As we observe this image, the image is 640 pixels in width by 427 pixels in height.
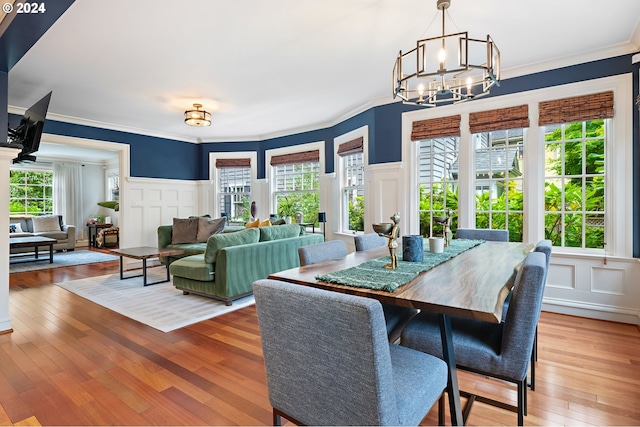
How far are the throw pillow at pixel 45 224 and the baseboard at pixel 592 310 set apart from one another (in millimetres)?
10080

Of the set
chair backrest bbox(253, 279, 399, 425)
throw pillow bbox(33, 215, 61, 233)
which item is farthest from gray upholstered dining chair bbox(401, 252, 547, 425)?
throw pillow bbox(33, 215, 61, 233)

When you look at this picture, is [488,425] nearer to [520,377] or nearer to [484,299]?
[520,377]

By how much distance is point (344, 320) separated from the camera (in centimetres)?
94

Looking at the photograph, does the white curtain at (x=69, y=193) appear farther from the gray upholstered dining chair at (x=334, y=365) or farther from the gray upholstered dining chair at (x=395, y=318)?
the gray upholstered dining chair at (x=334, y=365)

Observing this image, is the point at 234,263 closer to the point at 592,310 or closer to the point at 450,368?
the point at 450,368

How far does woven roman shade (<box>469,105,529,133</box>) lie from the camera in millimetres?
3527

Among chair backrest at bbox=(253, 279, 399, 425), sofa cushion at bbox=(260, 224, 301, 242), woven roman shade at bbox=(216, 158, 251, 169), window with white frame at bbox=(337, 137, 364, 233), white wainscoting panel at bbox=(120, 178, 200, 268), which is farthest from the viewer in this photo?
woven roman shade at bbox=(216, 158, 251, 169)

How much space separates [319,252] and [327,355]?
45.2 inches

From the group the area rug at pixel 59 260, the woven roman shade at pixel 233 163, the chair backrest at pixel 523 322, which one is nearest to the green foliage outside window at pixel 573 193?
the chair backrest at pixel 523 322

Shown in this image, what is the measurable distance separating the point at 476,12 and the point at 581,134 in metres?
1.95

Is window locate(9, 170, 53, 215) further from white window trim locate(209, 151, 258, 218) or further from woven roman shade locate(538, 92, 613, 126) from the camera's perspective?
woven roman shade locate(538, 92, 613, 126)

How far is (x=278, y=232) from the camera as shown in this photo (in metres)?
4.34

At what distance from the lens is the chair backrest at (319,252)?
205cm

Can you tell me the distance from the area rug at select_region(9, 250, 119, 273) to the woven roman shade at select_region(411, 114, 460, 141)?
21.8 ft
